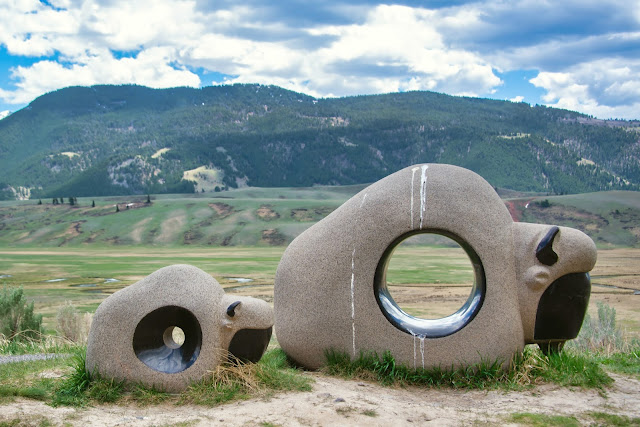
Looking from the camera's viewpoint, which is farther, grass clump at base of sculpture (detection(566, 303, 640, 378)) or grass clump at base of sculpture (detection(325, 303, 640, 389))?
grass clump at base of sculpture (detection(566, 303, 640, 378))

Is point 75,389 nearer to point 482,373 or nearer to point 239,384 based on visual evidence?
point 239,384

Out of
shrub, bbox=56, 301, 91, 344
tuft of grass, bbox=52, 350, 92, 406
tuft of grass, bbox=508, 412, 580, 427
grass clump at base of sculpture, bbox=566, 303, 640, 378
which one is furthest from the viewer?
shrub, bbox=56, 301, 91, 344

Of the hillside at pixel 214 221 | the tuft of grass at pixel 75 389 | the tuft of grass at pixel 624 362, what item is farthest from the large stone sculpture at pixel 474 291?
the hillside at pixel 214 221

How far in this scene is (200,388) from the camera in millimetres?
7895

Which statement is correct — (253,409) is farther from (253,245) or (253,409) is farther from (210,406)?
(253,245)

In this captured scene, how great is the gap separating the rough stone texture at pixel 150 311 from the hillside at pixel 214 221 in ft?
219

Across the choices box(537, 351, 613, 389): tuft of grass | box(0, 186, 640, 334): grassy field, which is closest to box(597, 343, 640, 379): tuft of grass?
box(537, 351, 613, 389): tuft of grass

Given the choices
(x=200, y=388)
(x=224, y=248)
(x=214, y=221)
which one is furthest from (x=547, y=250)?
(x=214, y=221)

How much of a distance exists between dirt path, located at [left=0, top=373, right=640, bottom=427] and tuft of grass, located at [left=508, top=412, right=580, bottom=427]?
10cm

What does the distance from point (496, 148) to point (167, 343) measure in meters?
184

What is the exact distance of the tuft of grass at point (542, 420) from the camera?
6.94 m

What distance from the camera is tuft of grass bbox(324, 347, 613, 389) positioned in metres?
8.52

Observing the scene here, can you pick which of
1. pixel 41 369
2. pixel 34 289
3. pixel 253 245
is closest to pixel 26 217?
pixel 253 245

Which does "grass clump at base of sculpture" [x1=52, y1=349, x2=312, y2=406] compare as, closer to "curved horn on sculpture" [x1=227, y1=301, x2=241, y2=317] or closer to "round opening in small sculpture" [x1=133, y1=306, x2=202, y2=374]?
"round opening in small sculpture" [x1=133, y1=306, x2=202, y2=374]
